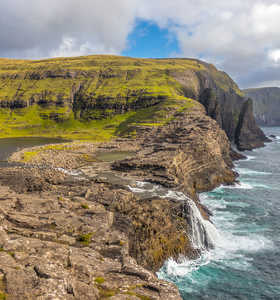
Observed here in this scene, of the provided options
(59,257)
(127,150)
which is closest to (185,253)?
(59,257)

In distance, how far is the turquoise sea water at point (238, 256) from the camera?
36531 mm

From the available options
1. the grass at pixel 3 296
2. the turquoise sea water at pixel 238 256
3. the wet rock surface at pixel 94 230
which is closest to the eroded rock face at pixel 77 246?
the wet rock surface at pixel 94 230

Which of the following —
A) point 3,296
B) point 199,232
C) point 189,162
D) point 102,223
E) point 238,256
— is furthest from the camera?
point 189,162

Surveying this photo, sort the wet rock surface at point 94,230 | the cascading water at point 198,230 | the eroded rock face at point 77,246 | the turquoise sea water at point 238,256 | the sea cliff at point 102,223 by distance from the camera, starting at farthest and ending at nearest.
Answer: the cascading water at point 198,230
the turquoise sea water at point 238,256
the sea cliff at point 102,223
the wet rock surface at point 94,230
the eroded rock face at point 77,246

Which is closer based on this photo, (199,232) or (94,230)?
(94,230)

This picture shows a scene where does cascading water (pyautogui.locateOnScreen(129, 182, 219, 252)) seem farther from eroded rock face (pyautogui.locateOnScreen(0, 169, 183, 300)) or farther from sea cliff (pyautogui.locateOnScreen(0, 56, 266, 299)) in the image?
eroded rock face (pyautogui.locateOnScreen(0, 169, 183, 300))

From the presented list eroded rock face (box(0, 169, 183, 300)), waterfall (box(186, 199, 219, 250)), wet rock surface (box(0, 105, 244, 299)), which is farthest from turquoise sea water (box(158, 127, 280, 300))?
eroded rock face (box(0, 169, 183, 300))

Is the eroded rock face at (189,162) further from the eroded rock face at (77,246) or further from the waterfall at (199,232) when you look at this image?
the eroded rock face at (77,246)

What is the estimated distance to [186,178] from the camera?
76625mm

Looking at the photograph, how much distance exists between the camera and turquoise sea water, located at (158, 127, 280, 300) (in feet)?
120

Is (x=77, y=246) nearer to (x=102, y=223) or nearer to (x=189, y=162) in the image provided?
(x=102, y=223)

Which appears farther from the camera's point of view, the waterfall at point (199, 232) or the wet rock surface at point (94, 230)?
the waterfall at point (199, 232)

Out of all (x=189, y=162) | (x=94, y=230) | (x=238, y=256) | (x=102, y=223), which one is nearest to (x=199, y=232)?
(x=238, y=256)

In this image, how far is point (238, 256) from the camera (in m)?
45.3
